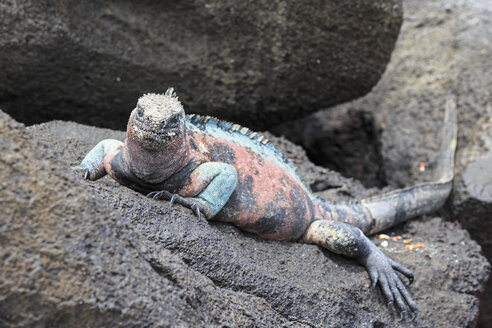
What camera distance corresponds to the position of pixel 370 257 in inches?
150

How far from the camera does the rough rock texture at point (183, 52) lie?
429 centimetres

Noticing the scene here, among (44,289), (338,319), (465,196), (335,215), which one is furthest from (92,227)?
(465,196)

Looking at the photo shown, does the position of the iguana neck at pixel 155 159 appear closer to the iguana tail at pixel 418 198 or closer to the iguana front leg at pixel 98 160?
the iguana front leg at pixel 98 160

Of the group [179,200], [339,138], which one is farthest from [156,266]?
[339,138]

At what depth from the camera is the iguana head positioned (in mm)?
3023

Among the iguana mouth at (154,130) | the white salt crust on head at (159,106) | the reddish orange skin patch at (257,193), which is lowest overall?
the reddish orange skin patch at (257,193)

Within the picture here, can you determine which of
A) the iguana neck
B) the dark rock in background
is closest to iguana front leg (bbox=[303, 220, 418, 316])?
the iguana neck

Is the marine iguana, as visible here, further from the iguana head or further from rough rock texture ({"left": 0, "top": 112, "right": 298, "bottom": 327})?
rough rock texture ({"left": 0, "top": 112, "right": 298, "bottom": 327})

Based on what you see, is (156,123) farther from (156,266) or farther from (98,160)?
Result: (156,266)

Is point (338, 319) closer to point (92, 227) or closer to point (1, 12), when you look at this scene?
point (92, 227)

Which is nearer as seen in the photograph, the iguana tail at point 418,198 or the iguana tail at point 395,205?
the iguana tail at point 395,205

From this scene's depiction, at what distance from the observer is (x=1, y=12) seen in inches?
159

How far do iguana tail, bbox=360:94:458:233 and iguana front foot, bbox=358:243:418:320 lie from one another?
58 cm

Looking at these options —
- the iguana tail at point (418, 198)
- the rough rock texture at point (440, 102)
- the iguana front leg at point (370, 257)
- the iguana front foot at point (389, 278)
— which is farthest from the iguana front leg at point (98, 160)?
the rough rock texture at point (440, 102)
